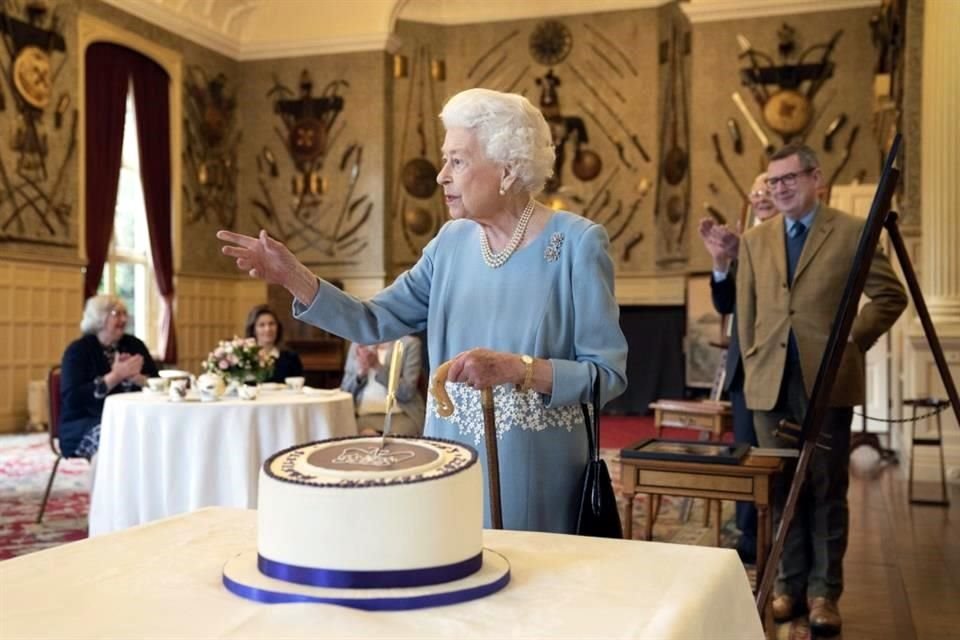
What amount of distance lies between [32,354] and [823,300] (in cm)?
973

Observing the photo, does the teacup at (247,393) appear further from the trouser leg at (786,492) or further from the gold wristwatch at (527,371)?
the gold wristwatch at (527,371)

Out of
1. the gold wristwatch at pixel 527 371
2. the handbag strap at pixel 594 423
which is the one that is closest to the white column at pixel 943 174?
the handbag strap at pixel 594 423

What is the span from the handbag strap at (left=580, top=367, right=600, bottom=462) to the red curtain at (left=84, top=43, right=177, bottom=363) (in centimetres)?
1114

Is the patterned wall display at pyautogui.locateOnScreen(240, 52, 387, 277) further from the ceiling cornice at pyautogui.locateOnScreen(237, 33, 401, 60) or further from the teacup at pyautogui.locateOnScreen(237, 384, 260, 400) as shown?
the teacup at pyautogui.locateOnScreen(237, 384, 260, 400)

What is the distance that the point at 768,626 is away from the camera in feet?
10.6

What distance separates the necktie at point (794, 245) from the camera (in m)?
3.56

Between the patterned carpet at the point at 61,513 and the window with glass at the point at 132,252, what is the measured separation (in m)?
5.23

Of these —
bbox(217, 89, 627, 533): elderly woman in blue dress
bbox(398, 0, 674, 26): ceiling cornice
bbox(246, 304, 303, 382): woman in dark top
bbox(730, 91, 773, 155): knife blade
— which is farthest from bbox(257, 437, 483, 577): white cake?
bbox(398, 0, 674, 26): ceiling cornice

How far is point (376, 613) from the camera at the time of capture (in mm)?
1015

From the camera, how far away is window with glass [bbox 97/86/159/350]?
12797 mm

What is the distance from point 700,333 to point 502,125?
1125 cm

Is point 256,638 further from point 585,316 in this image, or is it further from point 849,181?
point 849,181

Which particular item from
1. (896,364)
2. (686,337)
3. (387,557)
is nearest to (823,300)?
(387,557)

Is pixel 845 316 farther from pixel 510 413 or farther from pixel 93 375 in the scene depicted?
pixel 93 375
